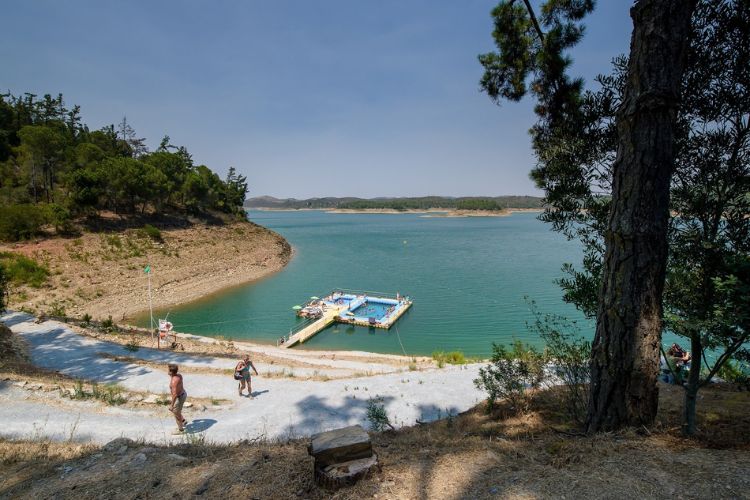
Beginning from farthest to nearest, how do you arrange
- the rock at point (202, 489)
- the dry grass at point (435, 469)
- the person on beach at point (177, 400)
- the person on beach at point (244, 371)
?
the person on beach at point (244, 371), the person on beach at point (177, 400), the rock at point (202, 489), the dry grass at point (435, 469)

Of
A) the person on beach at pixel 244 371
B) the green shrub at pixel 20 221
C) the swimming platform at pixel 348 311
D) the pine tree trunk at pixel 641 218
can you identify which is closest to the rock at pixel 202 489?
the pine tree trunk at pixel 641 218

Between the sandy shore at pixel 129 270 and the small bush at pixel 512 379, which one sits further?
the sandy shore at pixel 129 270

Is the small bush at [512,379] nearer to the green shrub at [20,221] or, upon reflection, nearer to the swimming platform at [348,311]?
the swimming platform at [348,311]

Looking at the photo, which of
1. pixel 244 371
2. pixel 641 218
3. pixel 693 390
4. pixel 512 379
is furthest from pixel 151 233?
pixel 693 390

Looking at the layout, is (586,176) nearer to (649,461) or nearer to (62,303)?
(649,461)

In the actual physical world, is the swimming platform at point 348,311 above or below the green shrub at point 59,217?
below

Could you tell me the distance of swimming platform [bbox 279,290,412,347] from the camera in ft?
75.2

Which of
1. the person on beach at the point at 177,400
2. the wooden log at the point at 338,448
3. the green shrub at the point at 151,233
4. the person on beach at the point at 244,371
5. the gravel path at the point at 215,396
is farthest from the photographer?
the green shrub at the point at 151,233

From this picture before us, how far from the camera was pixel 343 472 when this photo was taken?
331cm

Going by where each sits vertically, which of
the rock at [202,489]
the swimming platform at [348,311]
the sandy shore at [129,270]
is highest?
the rock at [202,489]

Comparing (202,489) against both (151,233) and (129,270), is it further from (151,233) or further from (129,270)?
(151,233)

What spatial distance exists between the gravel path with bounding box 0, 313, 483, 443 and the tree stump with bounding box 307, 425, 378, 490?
13.4 feet

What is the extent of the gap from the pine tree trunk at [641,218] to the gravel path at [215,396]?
4.52 metres

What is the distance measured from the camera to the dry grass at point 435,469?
3148 millimetres
